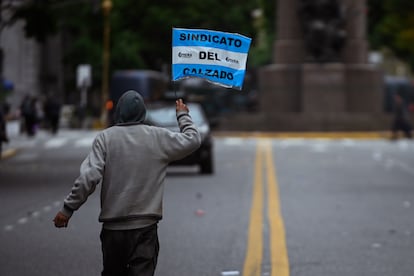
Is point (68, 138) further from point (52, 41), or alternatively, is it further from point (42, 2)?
point (52, 41)

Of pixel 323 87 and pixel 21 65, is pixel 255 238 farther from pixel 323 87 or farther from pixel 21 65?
pixel 21 65

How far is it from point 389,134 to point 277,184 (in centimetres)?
2619

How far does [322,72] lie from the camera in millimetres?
46344

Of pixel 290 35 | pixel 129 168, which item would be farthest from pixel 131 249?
pixel 290 35

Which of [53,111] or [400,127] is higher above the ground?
[53,111]

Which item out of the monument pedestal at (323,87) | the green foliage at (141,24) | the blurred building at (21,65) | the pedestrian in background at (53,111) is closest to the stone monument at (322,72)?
the monument pedestal at (323,87)

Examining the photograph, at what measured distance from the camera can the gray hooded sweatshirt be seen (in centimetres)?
685

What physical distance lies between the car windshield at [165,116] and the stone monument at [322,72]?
23.0m

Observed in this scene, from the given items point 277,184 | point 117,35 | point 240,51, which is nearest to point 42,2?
point 277,184

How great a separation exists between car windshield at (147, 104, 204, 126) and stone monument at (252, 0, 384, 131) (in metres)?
23.0

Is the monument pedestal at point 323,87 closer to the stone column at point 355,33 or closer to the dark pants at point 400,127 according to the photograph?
the stone column at point 355,33

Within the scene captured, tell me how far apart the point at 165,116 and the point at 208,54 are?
15262mm

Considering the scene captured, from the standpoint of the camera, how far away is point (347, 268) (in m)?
10.0

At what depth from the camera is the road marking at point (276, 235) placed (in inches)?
397
